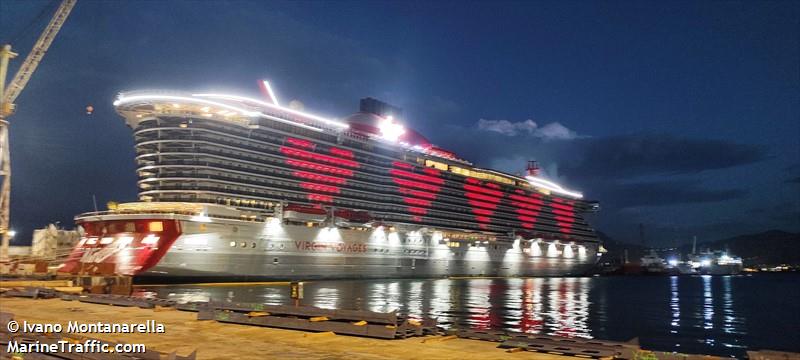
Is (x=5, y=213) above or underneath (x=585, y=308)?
above

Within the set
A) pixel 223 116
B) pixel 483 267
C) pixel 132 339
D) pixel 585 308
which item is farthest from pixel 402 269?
pixel 132 339

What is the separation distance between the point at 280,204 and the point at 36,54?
43976 millimetres

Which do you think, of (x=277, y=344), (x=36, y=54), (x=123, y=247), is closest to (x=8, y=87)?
(x=36, y=54)

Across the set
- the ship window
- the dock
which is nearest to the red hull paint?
the ship window

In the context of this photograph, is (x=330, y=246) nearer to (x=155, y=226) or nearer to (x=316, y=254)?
(x=316, y=254)

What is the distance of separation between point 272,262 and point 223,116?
65.0 ft

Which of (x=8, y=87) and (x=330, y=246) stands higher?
(x=8, y=87)

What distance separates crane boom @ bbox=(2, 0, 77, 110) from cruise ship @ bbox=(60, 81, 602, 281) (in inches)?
853

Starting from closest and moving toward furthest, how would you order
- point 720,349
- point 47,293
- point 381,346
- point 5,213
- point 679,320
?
point 381,346 < point 720,349 < point 47,293 < point 679,320 < point 5,213

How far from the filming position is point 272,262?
66.3 m

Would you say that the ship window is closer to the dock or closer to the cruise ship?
the cruise ship

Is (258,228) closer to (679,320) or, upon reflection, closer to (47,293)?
(47,293)

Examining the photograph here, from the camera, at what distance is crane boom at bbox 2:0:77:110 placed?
79.2 m

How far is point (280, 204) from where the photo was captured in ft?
231
